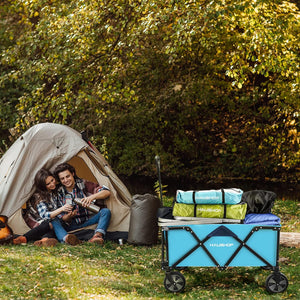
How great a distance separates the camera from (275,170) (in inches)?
599

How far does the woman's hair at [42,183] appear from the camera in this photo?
7.09 meters

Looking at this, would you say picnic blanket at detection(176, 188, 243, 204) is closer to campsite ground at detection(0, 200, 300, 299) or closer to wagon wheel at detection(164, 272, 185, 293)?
wagon wheel at detection(164, 272, 185, 293)

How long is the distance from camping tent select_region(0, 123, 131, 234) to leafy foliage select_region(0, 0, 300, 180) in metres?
2.03

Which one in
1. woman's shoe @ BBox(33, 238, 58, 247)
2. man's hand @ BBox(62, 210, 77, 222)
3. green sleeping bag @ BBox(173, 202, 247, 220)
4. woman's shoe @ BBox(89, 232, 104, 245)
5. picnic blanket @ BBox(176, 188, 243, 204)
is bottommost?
woman's shoe @ BBox(89, 232, 104, 245)

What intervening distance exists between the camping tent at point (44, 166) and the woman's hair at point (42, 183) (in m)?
0.10

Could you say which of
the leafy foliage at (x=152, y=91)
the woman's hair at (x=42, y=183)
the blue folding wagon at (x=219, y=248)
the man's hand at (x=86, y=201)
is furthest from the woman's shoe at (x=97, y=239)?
the leafy foliage at (x=152, y=91)

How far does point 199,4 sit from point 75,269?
4565 mm

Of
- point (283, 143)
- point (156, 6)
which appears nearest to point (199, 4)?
point (156, 6)

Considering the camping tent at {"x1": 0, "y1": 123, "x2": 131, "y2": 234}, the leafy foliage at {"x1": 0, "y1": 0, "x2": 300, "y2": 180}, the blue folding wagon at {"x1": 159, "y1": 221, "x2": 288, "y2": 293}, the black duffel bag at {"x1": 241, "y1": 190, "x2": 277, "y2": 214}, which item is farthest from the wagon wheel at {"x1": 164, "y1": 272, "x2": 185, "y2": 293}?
the leafy foliage at {"x1": 0, "y1": 0, "x2": 300, "y2": 180}

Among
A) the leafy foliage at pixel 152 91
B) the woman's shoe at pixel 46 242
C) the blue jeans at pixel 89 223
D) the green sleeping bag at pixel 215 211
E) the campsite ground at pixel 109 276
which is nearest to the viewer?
the campsite ground at pixel 109 276

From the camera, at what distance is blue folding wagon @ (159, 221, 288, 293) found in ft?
16.4

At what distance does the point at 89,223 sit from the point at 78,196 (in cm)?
37

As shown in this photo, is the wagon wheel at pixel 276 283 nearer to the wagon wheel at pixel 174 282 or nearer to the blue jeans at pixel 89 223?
the wagon wheel at pixel 174 282

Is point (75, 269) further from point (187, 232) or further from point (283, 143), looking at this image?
point (283, 143)
